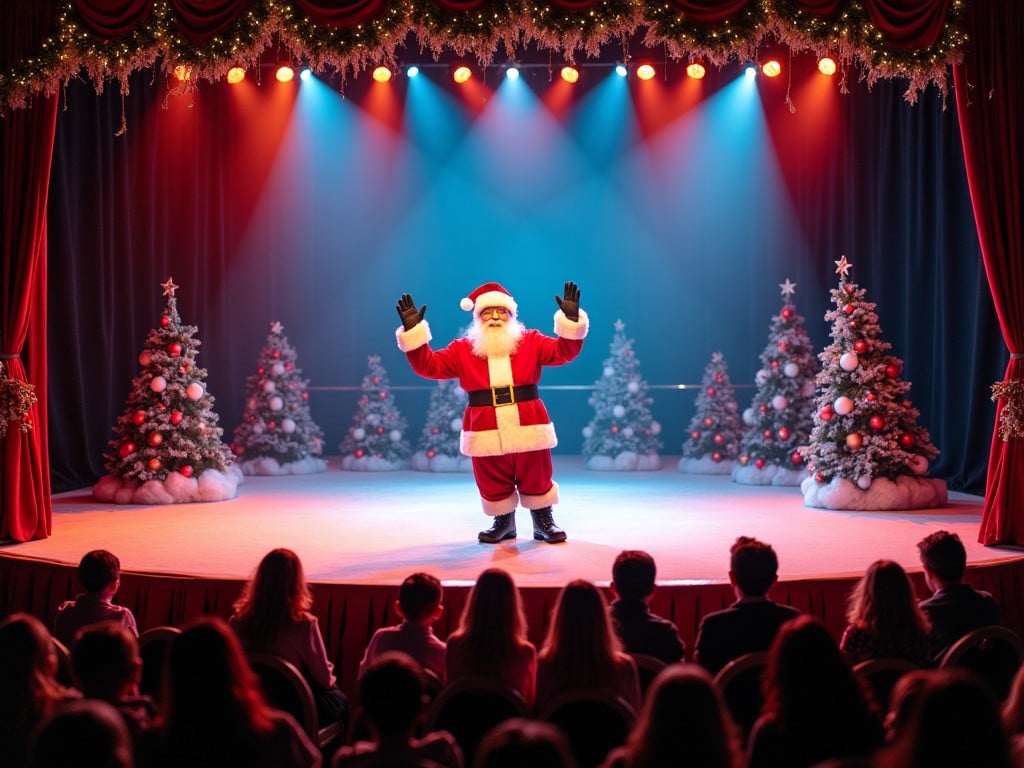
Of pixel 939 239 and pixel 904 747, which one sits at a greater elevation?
pixel 939 239

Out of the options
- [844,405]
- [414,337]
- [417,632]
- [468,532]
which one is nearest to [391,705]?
[417,632]

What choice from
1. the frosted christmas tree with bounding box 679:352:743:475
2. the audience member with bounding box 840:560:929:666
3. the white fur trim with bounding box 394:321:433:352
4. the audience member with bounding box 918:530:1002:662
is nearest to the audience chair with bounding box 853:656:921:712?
the audience member with bounding box 840:560:929:666

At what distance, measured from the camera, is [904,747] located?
2078 millimetres

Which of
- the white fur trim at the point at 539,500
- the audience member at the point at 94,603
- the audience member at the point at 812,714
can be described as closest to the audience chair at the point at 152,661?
the audience member at the point at 94,603

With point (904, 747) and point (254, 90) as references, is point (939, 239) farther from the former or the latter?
point (904, 747)

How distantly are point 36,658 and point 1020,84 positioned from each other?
606 centimetres

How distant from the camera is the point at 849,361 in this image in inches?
339

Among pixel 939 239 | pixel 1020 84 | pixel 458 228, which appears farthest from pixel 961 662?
pixel 458 228

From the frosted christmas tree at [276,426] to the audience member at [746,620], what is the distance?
7.69m

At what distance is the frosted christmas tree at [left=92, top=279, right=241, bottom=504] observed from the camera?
895 cm

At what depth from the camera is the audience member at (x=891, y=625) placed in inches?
143

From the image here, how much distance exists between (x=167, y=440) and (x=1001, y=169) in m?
6.57

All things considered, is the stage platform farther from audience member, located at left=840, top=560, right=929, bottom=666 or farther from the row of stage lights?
the row of stage lights

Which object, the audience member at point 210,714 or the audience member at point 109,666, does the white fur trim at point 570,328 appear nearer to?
the audience member at point 109,666
